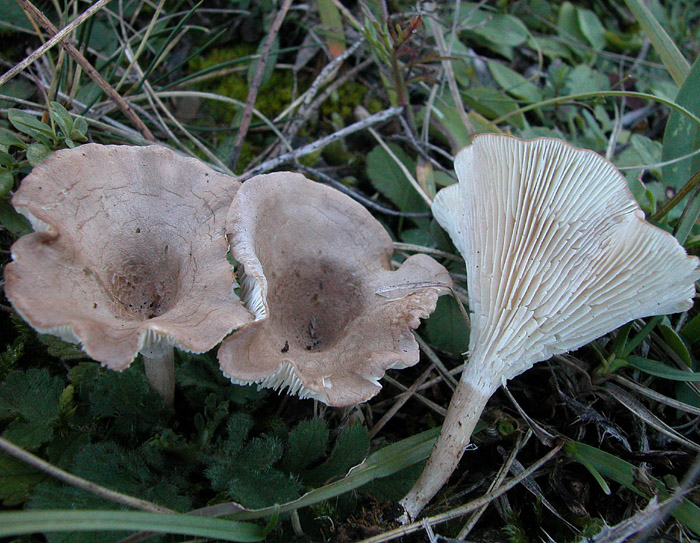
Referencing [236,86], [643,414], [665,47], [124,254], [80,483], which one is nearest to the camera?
[80,483]

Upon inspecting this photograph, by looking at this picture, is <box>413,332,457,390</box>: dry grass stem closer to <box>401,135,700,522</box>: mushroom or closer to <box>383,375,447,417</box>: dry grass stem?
<box>383,375,447,417</box>: dry grass stem

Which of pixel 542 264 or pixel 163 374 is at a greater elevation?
pixel 542 264

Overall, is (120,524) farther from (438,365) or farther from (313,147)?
(313,147)

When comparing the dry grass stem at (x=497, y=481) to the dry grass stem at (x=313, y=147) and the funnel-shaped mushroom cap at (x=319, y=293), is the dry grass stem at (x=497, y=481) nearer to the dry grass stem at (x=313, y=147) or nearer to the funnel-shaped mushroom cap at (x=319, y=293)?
the funnel-shaped mushroom cap at (x=319, y=293)

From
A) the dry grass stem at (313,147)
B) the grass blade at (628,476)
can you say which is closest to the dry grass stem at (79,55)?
the dry grass stem at (313,147)

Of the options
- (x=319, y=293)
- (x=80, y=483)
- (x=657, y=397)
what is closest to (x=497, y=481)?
(x=657, y=397)

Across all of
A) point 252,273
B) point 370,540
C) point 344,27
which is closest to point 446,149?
point 344,27
